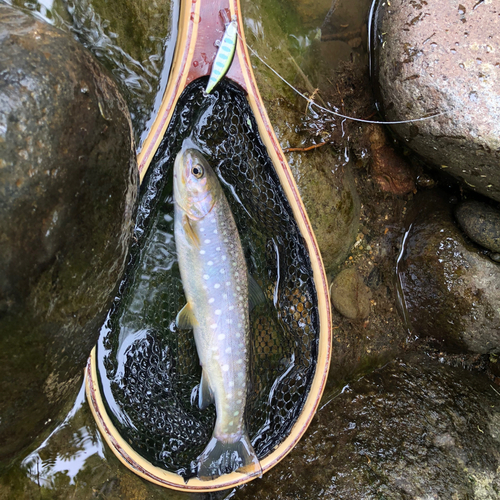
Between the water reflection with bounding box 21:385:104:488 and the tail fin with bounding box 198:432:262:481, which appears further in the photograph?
the water reflection with bounding box 21:385:104:488

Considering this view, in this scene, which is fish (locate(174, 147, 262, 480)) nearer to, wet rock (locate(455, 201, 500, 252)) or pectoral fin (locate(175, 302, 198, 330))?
pectoral fin (locate(175, 302, 198, 330))

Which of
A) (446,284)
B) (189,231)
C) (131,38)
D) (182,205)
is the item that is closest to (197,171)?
(182,205)

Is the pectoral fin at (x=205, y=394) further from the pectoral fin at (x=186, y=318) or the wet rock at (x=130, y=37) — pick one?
the wet rock at (x=130, y=37)

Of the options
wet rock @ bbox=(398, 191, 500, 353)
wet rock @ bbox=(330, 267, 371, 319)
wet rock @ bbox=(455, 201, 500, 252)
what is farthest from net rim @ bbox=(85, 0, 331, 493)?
wet rock @ bbox=(455, 201, 500, 252)

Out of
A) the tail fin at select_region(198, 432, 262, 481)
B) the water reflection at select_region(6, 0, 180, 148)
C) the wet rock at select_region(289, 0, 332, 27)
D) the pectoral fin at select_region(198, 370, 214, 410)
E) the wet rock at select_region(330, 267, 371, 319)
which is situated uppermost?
the wet rock at select_region(289, 0, 332, 27)

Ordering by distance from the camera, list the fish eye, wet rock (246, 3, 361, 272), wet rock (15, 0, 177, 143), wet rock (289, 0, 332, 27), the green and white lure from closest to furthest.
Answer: the green and white lure, the fish eye, wet rock (15, 0, 177, 143), wet rock (246, 3, 361, 272), wet rock (289, 0, 332, 27)

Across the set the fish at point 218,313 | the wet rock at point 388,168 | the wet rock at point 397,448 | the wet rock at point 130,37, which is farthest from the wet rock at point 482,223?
the wet rock at point 130,37

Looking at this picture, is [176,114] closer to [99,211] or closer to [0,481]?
[99,211]
